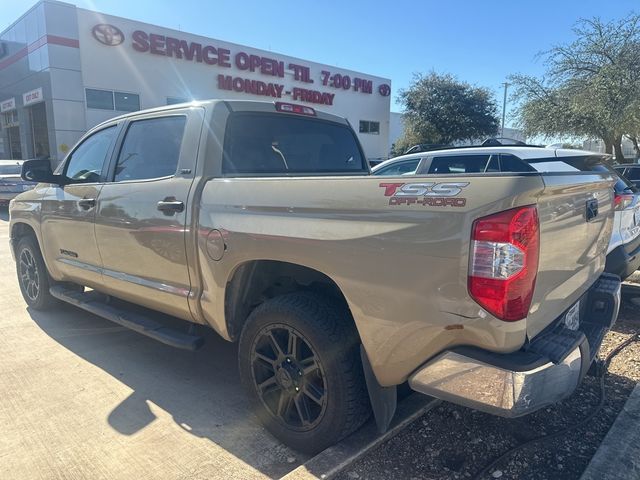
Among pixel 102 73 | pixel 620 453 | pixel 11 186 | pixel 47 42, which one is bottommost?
pixel 620 453

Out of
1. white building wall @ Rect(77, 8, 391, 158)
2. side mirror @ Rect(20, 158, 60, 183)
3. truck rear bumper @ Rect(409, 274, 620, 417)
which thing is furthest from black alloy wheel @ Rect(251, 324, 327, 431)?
white building wall @ Rect(77, 8, 391, 158)

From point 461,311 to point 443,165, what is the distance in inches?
216

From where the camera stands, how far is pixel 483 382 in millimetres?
1945

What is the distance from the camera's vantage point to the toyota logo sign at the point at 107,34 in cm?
2003

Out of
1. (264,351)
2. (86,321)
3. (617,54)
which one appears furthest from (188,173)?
(617,54)

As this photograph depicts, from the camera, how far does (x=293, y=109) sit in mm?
3830

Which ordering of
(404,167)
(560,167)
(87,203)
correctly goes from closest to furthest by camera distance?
(87,203) → (560,167) → (404,167)

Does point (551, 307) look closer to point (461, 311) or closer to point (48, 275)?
point (461, 311)

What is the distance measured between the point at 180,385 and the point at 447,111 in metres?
29.9

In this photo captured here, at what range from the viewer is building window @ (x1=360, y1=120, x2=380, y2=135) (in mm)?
32094

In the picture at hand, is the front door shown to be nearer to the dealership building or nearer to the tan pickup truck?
the tan pickup truck

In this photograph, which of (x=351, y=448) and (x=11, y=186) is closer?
(x=351, y=448)

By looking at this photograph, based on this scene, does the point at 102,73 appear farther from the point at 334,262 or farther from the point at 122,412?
the point at 334,262

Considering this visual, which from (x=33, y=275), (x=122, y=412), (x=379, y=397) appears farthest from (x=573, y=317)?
(x=33, y=275)
